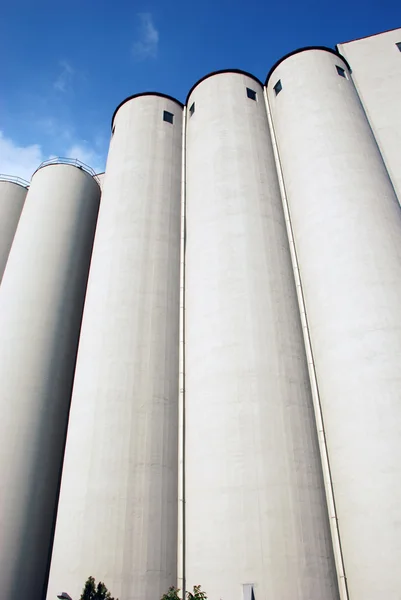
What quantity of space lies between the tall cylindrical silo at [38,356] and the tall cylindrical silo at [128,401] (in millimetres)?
2071

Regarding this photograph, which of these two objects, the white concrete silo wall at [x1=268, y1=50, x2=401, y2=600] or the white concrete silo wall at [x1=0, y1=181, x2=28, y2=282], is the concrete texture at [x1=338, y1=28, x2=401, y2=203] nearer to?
the white concrete silo wall at [x1=268, y1=50, x2=401, y2=600]

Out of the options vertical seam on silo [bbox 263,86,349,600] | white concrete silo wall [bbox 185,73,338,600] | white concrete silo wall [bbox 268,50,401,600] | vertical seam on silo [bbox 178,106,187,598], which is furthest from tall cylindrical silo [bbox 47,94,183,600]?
white concrete silo wall [bbox 268,50,401,600]

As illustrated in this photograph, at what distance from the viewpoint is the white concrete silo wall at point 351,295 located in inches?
524

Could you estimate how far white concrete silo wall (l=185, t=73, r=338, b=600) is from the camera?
13.2 meters

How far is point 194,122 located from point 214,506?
21.4 meters

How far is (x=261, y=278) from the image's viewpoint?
18.6 metres

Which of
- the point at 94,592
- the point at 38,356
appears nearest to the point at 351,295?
the point at 94,592

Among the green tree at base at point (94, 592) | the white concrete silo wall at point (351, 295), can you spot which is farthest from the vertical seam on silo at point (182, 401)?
the white concrete silo wall at point (351, 295)

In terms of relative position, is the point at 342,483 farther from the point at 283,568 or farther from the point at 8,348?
the point at 8,348

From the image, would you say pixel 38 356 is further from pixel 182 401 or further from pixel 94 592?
pixel 94 592

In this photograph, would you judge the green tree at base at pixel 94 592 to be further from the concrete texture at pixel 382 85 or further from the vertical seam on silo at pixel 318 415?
the concrete texture at pixel 382 85

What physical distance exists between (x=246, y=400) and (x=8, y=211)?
21643 millimetres

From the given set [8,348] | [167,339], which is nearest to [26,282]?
[8,348]

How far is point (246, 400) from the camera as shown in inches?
615
